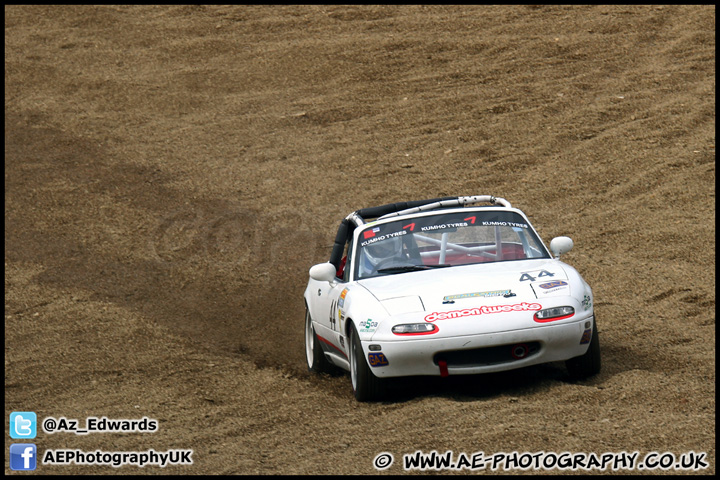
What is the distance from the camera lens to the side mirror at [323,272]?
26.8ft

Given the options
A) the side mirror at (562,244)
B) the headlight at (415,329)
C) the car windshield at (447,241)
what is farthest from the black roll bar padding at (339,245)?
the headlight at (415,329)

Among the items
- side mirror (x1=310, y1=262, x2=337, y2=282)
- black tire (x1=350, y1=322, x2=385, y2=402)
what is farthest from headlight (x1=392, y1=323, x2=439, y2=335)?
side mirror (x1=310, y1=262, x2=337, y2=282)

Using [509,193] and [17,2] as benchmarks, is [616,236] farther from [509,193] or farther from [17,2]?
[17,2]

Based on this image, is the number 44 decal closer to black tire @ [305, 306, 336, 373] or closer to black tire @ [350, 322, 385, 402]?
black tire @ [350, 322, 385, 402]

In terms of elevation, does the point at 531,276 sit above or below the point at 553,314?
above

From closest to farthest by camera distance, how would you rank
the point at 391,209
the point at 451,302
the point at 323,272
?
the point at 451,302 < the point at 323,272 < the point at 391,209

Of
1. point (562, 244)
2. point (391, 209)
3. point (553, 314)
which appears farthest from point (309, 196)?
point (553, 314)

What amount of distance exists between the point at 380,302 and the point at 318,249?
325 inches

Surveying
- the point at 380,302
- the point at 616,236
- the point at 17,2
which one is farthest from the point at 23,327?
the point at 17,2

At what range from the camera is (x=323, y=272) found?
8172 mm

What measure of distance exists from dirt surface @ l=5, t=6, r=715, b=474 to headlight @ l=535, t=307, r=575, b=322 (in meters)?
0.54

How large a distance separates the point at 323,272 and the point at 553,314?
221 centimetres

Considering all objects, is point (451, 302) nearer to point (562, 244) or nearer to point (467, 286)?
point (467, 286)

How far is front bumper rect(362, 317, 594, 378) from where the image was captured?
675 cm
